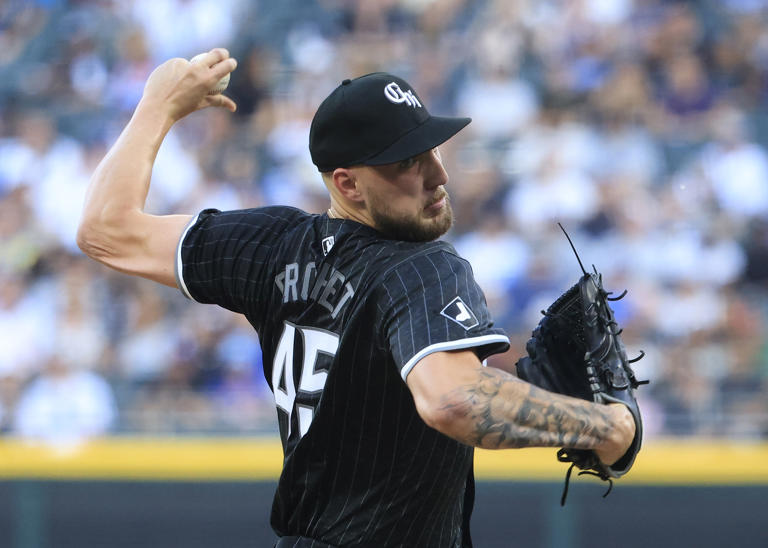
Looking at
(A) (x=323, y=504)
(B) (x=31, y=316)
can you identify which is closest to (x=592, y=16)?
(B) (x=31, y=316)

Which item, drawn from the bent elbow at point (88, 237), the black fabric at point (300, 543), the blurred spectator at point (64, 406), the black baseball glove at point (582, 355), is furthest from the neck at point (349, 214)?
the blurred spectator at point (64, 406)

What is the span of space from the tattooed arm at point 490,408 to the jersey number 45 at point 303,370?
0.35 meters

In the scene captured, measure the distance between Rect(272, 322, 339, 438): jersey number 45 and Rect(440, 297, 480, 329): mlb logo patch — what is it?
0.32 meters

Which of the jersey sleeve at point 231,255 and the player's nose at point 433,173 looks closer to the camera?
the player's nose at point 433,173

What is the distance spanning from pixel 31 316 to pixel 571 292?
536 centimetres

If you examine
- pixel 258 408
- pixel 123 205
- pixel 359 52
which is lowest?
pixel 258 408

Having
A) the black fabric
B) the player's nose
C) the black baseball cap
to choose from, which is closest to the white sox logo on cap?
the black baseball cap

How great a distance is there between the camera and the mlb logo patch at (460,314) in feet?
7.18

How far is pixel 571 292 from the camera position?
2.64m

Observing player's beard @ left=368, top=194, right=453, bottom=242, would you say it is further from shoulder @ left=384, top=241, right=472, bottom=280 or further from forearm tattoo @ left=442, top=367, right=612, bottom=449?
forearm tattoo @ left=442, top=367, right=612, bottom=449

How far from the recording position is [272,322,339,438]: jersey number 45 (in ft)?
8.13

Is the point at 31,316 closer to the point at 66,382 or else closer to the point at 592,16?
the point at 66,382

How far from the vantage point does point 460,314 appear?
7.23ft

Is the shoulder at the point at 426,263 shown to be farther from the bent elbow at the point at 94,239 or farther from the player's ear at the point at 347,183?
the bent elbow at the point at 94,239
